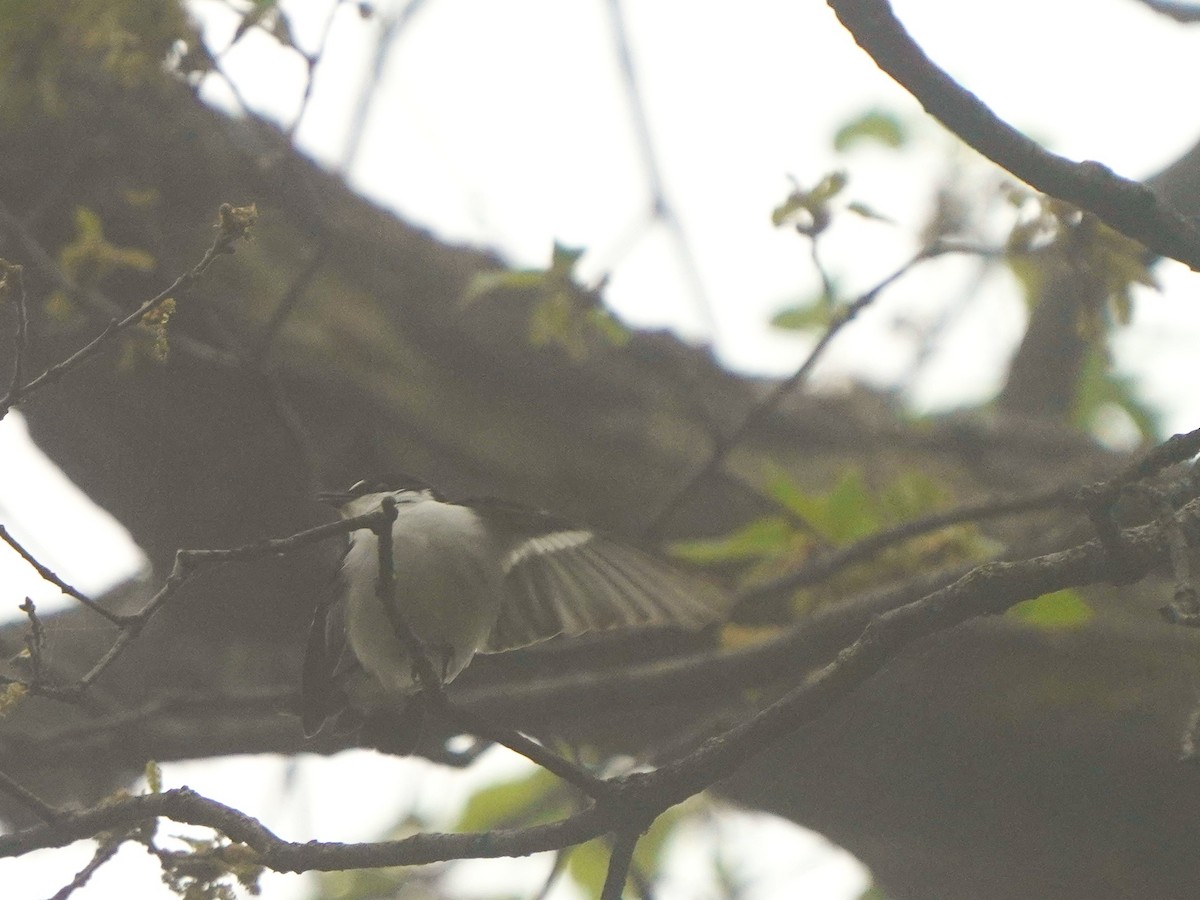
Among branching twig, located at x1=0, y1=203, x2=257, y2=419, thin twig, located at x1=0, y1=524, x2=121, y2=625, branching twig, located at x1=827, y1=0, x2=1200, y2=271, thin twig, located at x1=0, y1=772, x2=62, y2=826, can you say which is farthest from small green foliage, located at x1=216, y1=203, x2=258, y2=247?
branching twig, located at x1=827, y1=0, x2=1200, y2=271

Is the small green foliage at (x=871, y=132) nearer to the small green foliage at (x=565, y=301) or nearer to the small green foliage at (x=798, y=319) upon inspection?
the small green foliage at (x=798, y=319)

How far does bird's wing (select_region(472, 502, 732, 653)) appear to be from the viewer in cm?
288

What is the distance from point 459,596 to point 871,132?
2.63 m

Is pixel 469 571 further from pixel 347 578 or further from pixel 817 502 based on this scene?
pixel 817 502

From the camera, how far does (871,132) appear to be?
4.46m

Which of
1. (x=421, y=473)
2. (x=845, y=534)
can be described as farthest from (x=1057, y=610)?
(x=421, y=473)

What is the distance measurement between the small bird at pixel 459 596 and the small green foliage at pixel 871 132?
1922 mm

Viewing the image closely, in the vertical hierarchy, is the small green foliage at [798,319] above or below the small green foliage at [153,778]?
above

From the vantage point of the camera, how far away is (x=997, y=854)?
3.47 metres

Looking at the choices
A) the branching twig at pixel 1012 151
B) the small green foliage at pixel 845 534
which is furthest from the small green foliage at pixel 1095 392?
the branching twig at pixel 1012 151

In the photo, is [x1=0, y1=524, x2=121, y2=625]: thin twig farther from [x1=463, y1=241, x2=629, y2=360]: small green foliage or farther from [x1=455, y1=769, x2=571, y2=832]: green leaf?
[x1=455, y1=769, x2=571, y2=832]: green leaf

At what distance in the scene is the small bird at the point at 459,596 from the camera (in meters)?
2.54

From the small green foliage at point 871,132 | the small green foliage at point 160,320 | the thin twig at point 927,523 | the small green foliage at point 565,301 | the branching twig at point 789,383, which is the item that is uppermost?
the small green foliage at point 871,132

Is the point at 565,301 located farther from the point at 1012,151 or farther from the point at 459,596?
the point at 1012,151
